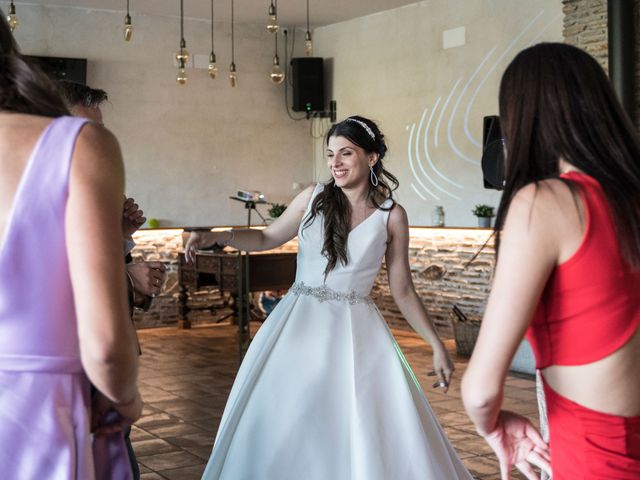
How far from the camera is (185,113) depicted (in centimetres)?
1055

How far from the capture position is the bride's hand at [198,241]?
351 cm

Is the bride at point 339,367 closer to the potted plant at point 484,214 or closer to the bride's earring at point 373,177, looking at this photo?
the bride's earring at point 373,177

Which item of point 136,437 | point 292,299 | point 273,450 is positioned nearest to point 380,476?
point 273,450

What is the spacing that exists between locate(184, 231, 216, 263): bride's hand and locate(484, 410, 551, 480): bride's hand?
6.76 ft

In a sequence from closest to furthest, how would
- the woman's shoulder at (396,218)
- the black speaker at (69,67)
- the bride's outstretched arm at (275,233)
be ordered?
the woman's shoulder at (396,218) < the bride's outstretched arm at (275,233) < the black speaker at (69,67)

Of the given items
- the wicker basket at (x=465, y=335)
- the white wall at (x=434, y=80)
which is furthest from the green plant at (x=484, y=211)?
the wicker basket at (x=465, y=335)

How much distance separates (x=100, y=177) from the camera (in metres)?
1.38

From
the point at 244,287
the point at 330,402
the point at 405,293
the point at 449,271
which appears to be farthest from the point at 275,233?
the point at 449,271

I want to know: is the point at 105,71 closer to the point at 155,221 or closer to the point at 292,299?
the point at 155,221

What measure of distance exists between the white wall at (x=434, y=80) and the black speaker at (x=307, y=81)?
217 mm

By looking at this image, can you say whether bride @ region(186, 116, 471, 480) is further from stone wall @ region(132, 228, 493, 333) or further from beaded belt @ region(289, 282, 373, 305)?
stone wall @ region(132, 228, 493, 333)

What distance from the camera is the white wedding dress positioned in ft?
10.8

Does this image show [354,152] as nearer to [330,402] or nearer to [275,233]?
[275,233]

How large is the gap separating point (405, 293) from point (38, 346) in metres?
2.33
